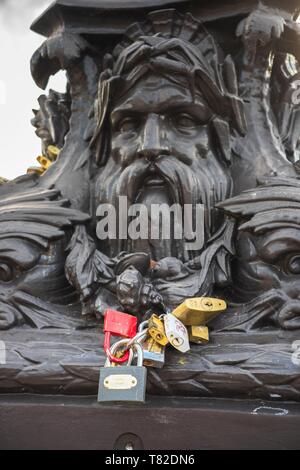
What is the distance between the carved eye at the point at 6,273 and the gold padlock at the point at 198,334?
21.3 inches

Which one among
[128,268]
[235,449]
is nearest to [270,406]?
[235,449]

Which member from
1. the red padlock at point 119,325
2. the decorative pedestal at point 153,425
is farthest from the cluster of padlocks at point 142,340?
the decorative pedestal at point 153,425

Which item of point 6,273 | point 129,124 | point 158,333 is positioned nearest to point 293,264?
point 158,333

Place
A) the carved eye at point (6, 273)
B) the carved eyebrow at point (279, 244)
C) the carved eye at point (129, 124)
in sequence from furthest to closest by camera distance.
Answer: the carved eye at point (129, 124) → the carved eye at point (6, 273) → the carved eyebrow at point (279, 244)

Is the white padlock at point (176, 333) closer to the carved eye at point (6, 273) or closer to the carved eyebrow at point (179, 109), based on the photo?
the carved eye at point (6, 273)

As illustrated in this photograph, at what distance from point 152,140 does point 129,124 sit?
13cm

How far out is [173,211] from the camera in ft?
5.59

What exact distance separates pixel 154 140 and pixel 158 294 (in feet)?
1.48

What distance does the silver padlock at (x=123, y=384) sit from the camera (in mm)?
1255

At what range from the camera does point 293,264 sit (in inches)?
60.5

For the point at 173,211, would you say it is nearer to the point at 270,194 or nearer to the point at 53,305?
the point at 270,194

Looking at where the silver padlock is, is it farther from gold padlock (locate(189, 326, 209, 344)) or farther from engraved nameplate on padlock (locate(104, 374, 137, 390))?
gold padlock (locate(189, 326, 209, 344))

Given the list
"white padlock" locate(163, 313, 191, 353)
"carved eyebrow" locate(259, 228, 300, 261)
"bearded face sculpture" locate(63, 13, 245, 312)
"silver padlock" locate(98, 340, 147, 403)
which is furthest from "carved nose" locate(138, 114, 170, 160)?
"silver padlock" locate(98, 340, 147, 403)

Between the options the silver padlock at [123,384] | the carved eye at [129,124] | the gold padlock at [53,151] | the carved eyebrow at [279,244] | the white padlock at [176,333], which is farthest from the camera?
the gold padlock at [53,151]
